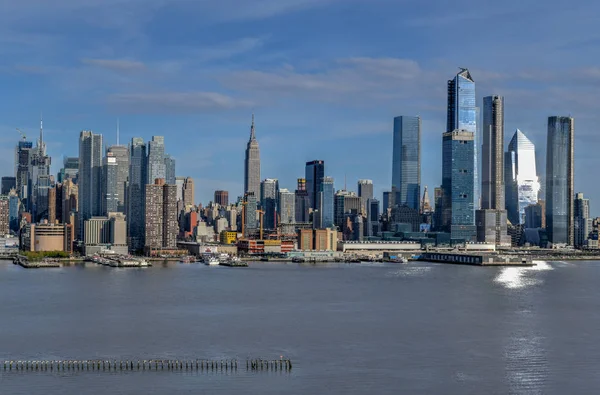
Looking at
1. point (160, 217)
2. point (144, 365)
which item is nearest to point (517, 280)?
point (144, 365)

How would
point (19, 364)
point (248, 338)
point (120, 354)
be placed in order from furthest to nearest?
point (248, 338) → point (120, 354) → point (19, 364)

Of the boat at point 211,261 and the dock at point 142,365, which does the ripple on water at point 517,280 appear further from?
the dock at point 142,365

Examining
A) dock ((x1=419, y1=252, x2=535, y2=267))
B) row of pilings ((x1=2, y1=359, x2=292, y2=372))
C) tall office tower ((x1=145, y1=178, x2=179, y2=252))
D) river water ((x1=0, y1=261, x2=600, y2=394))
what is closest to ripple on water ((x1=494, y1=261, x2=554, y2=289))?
river water ((x1=0, y1=261, x2=600, y2=394))

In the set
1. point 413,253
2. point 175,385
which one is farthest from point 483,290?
point 413,253

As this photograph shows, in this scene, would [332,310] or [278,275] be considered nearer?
[332,310]

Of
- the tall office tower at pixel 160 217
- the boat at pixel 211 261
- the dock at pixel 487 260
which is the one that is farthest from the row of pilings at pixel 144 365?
the tall office tower at pixel 160 217

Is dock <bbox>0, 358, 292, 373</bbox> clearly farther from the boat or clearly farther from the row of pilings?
the boat

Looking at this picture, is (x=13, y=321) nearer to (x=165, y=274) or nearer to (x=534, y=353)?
(x=534, y=353)
